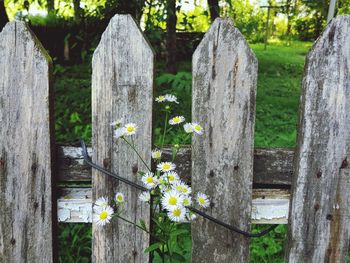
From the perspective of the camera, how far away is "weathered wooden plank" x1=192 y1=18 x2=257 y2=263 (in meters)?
1.47

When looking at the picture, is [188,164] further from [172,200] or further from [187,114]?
[187,114]

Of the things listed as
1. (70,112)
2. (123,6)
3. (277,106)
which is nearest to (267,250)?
(123,6)

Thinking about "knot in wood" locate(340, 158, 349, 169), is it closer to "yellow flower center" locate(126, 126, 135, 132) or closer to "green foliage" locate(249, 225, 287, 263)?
"yellow flower center" locate(126, 126, 135, 132)

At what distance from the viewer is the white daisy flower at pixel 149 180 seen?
4.57 ft

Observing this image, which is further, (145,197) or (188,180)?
(188,180)

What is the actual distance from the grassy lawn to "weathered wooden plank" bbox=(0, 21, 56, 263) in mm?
595

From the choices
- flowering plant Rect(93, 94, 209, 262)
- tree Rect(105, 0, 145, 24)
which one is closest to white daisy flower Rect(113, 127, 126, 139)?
flowering plant Rect(93, 94, 209, 262)

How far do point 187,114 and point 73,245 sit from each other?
204 cm

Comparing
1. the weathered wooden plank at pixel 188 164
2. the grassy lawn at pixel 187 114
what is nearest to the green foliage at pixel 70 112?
the grassy lawn at pixel 187 114

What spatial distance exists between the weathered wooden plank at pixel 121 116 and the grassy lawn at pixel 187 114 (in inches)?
25.7

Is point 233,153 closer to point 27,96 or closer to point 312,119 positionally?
point 312,119

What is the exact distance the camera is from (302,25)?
23.9m

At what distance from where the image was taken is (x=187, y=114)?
4.16 m

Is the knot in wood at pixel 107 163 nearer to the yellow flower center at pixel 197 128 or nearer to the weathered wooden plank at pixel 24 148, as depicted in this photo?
the weathered wooden plank at pixel 24 148
